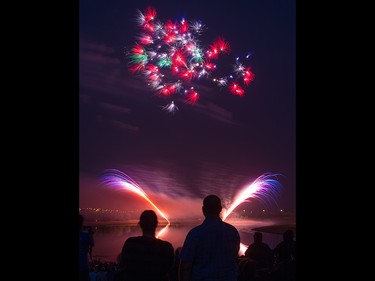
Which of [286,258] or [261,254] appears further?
[261,254]

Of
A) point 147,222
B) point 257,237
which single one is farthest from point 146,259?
point 257,237

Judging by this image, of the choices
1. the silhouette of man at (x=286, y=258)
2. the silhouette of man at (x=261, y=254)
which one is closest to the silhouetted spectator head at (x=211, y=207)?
the silhouette of man at (x=286, y=258)

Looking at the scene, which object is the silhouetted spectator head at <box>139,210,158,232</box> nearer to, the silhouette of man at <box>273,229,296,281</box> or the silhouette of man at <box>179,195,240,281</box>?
the silhouette of man at <box>179,195,240,281</box>

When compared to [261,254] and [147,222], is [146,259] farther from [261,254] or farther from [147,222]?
[261,254]

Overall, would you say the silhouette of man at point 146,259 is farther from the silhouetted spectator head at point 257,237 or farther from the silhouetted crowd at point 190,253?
the silhouetted spectator head at point 257,237

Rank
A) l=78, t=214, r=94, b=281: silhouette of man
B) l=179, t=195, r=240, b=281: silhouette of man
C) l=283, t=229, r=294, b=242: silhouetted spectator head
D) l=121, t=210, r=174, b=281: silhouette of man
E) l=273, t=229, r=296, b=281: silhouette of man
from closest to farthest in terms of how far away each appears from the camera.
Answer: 1. l=121, t=210, r=174, b=281: silhouette of man
2. l=179, t=195, r=240, b=281: silhouette of man
3. l=78, t=214, r=94, b=281: silhouette of man
4. l=273, t=229, r=296, b=281: silhouette of man
5. l=283, t=229, r=294, b=242: silhouetted spectator head

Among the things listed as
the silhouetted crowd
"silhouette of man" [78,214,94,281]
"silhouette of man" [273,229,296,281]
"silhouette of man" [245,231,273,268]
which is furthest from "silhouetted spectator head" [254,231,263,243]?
the silhouetted crowd
